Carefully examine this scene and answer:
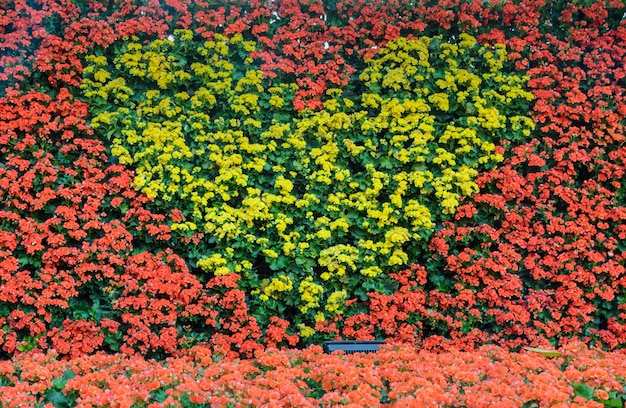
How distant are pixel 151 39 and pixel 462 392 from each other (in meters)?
4.92

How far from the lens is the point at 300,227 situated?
5910 millimetres

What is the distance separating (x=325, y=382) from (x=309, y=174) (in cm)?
304

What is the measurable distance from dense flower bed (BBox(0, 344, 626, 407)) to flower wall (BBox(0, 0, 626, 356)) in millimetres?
1638

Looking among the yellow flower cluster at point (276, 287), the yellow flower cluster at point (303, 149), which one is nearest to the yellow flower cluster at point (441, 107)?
the yellow flower cluster at point (303, 149)

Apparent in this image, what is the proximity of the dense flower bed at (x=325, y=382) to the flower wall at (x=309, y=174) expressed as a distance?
1.64 meters

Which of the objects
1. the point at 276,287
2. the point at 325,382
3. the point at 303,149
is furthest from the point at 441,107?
the point at 325,382

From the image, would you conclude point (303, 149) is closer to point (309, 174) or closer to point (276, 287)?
point (309, 174)

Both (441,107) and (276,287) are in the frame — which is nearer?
(276,287)

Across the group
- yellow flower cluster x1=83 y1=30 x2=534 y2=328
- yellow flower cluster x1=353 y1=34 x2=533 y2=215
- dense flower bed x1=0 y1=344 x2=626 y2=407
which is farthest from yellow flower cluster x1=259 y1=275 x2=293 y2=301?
dense flower bed x1=0 y1=344 x2=626 y2=407

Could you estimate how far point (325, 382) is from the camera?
331 cm

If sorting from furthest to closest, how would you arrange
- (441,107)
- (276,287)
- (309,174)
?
1. (441,107)
2. (309,174)
3. (276,287)

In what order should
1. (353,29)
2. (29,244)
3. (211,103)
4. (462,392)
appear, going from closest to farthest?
(462,392) < (29,244) < (211,103) < (353,29)

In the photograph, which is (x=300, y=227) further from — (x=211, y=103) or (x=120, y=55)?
(x=120, y=55)

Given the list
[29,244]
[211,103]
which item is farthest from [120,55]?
[29,244]
